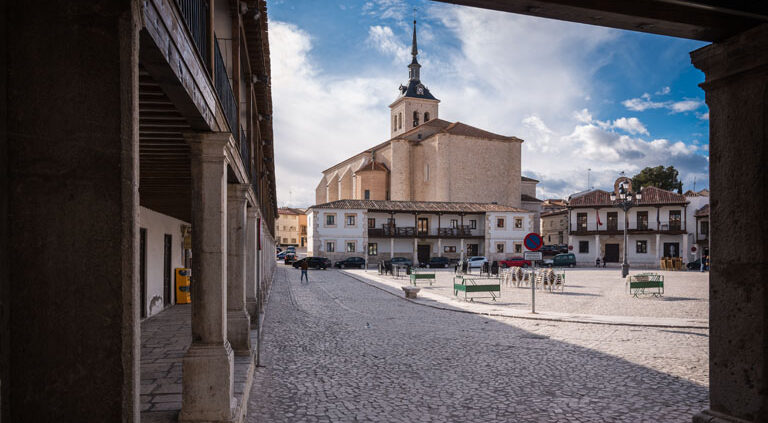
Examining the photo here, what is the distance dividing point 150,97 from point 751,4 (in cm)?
398

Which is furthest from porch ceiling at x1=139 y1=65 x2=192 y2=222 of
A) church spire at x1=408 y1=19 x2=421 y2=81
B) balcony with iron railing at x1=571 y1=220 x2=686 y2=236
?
church spire at x1=408 y1=19 x2=421 y2=81

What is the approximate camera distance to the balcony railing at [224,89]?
546 cm

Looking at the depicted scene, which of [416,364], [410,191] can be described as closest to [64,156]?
[416,364]

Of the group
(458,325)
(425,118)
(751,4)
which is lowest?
(458,325)

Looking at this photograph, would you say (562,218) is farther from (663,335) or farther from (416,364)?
(416,364)

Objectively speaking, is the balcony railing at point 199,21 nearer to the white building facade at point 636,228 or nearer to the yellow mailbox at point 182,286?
the yellow mailbox at point 182,286

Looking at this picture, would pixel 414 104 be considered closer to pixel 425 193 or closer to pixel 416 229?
pixel 425 193

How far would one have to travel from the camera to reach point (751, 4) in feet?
9.46

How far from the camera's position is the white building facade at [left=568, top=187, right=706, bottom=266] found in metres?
46.5

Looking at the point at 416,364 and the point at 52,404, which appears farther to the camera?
the point at 416,364

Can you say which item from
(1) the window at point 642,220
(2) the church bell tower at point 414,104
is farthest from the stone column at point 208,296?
(2) the church bell tower at point 414,104

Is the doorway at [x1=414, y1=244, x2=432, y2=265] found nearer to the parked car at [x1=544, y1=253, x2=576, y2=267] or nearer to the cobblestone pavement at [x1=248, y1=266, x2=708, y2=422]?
the parked car at [x1=544, y1=253, x2=576, y2=267]

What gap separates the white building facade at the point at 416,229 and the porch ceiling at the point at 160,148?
33.2 meters

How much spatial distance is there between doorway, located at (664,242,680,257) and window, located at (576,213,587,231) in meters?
7.32
